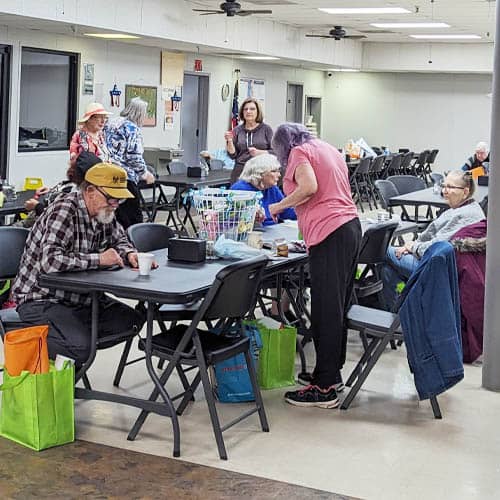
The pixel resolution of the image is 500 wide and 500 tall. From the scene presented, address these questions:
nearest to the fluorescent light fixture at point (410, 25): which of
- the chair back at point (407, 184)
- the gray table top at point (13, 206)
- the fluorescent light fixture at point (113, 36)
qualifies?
the fluorescent light fixture at point (113, 36)

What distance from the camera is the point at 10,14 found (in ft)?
26.1

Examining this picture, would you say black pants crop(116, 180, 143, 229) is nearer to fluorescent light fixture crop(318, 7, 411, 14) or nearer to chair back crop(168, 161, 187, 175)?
chair back crop(168, 161, 187, 175)

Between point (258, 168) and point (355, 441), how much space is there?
2.13 metres

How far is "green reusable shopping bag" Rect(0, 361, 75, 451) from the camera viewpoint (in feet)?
12.4

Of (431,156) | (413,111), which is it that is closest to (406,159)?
(431,156)

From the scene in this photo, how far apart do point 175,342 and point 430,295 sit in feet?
4.01

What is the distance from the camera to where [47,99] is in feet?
33.4

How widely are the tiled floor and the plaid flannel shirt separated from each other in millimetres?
609

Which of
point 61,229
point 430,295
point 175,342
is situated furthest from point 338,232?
point 61,229

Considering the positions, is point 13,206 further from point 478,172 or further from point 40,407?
point 478,172

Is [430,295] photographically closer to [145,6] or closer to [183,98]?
[145,6]

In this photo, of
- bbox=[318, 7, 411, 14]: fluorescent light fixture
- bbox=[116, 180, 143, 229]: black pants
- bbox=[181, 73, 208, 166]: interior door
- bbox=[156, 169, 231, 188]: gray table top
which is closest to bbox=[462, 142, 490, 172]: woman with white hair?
bbox=[318, 7, 411, 14]: fluorescent light fixture

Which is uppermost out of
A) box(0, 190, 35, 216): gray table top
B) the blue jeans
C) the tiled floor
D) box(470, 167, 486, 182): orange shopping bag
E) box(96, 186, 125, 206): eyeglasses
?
box(470, 167, 486, 182): orange shopping bag

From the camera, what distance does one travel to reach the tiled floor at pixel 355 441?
3684mm
